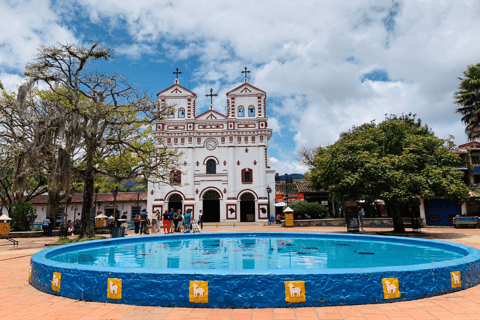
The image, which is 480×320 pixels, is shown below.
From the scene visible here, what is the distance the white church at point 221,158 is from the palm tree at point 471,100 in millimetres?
19243

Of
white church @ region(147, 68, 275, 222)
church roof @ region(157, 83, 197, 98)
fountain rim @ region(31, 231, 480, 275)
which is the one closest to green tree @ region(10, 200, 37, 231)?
fountain rim @ region(31, 231, 480, 275)

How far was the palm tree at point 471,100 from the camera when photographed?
23.0 m

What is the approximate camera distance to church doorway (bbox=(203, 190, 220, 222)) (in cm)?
3709

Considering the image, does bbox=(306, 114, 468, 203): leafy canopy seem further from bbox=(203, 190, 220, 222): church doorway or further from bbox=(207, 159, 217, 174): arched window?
bbox=(207, 159, 217, 174): arched window

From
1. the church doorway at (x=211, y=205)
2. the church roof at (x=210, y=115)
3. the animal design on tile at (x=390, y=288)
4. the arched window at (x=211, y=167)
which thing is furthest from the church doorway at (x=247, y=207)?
the animal design on tile at (x=390, y=288)

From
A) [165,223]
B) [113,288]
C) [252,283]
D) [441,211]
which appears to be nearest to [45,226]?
[165,223]

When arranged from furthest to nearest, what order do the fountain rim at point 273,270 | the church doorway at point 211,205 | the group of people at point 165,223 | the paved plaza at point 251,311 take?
the church doorway at point 211,205 < the group of people at point 165,223 < the fountain rim at point 273,270 < the paved plaza at point 251,311

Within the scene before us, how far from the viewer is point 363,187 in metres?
17.0

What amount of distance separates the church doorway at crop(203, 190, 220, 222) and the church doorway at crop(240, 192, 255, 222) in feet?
9.03

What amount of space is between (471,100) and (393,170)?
1213cm

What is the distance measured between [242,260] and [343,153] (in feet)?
35.9

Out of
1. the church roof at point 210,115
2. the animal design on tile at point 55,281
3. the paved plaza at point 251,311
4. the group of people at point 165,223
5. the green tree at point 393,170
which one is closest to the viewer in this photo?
the paved plaza at point 251,311

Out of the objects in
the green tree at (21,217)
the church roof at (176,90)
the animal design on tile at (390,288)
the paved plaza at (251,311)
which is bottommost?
the paved plaza at (251,311)

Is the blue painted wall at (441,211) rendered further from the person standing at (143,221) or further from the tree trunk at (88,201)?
the tree trunk at (88,201)
